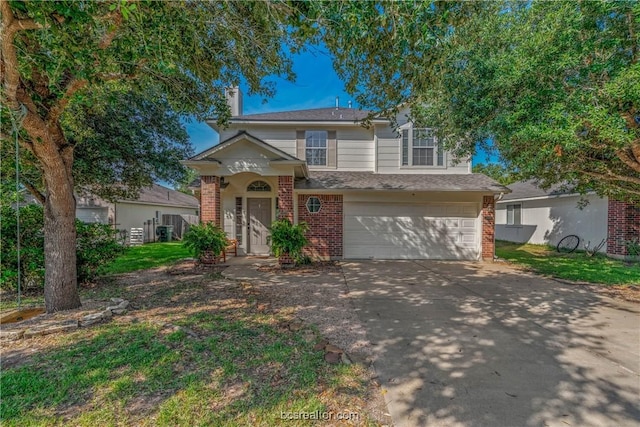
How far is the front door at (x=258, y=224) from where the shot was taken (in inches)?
424

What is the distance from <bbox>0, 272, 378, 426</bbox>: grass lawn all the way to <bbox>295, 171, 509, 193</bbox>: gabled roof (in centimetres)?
639

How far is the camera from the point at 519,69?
17.4ft

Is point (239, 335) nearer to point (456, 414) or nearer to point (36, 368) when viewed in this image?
point (36, 368)

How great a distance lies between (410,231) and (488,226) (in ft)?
9.37

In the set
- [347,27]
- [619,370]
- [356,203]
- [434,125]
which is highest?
[434,125]

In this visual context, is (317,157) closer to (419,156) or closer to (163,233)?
(419,156)

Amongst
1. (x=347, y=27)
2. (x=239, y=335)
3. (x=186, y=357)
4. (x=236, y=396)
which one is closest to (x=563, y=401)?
(x=236, y=396)

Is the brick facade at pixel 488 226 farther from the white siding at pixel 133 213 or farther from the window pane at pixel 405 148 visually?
the white siding at pixel 133 213

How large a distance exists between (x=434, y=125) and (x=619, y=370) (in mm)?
6906

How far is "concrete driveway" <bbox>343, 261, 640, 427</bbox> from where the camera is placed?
256 cm

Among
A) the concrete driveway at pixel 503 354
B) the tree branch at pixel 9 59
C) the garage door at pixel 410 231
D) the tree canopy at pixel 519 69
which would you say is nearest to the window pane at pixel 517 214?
the garage door at pixel 410 231

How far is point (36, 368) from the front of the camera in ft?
10.1

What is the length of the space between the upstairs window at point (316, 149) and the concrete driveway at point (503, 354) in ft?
20.7

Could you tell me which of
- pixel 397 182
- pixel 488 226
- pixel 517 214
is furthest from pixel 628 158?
pixel 517 214
